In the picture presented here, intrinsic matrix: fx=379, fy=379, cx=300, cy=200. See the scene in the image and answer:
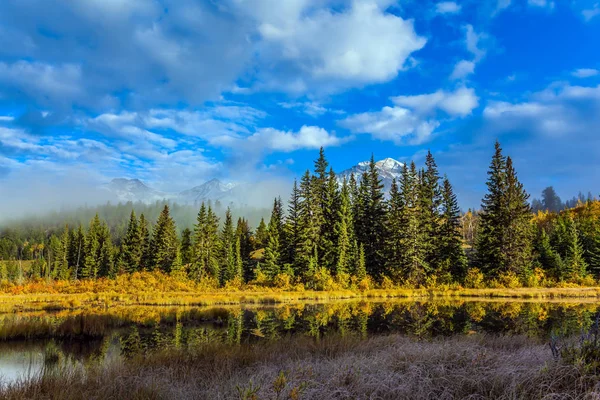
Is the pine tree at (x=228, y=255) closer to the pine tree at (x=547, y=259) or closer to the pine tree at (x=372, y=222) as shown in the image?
the pine tree at (x=372, y=222)

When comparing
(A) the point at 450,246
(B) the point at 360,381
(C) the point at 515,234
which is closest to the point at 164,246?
(A) the point at 450,246

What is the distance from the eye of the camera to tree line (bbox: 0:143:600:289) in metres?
52.4

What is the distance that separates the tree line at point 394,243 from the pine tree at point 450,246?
152 mm

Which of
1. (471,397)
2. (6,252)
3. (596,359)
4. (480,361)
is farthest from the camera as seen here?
(6,252)

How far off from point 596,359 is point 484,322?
18.8 meters

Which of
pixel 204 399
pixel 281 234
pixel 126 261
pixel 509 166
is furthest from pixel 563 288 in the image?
pixel 126 261

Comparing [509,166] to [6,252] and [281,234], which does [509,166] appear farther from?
[6,252]

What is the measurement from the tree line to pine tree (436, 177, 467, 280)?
0.50 ft

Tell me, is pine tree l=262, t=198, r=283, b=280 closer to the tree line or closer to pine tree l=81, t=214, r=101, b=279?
the tree line

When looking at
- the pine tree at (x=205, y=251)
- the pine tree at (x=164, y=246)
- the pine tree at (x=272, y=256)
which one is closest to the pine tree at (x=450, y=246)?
the pine tree at (x=272, y=256)

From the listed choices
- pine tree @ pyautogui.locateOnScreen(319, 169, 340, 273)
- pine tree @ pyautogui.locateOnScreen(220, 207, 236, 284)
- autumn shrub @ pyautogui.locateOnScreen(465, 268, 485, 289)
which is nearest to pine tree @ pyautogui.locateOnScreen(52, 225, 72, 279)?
pine tree @ pyautogui.locateOnScreen(220, 207, 236, 284)

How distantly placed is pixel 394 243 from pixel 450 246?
8337 millimetres

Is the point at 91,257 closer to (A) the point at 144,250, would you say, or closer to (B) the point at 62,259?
(B) the point at 62,259

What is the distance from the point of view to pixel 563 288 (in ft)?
159
